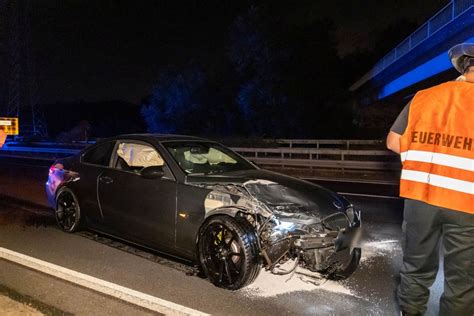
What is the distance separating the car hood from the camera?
175 inches

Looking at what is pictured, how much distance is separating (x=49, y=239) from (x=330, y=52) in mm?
35445

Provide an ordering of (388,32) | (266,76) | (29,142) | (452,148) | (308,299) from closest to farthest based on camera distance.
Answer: (452,148), (308,299), (29,142), (266,76), (388,32)

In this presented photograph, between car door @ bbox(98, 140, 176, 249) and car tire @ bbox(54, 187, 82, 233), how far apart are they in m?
0.66

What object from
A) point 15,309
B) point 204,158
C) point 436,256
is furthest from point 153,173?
point 436,256

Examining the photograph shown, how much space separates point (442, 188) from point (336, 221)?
1882mm

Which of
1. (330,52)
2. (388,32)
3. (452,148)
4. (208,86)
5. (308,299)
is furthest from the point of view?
(388,32)

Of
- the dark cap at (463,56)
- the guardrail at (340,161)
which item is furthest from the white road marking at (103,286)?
the guardrail at (340,161)

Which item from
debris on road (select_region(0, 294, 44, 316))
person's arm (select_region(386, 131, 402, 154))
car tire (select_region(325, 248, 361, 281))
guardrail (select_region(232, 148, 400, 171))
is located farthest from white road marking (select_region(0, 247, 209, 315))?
guardrail (select_region(232, 148, 400, 171))

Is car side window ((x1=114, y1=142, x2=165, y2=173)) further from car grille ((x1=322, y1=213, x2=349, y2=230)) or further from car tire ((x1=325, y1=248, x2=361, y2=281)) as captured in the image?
car tire ((x1=325, y1=248, x2=361, y2=281))

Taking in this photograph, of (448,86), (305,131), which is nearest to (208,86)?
(305,131)

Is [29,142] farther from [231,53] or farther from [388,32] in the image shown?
[388,32]

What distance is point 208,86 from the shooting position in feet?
136

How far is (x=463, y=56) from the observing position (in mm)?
2834

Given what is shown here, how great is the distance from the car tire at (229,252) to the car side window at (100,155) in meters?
2.15
